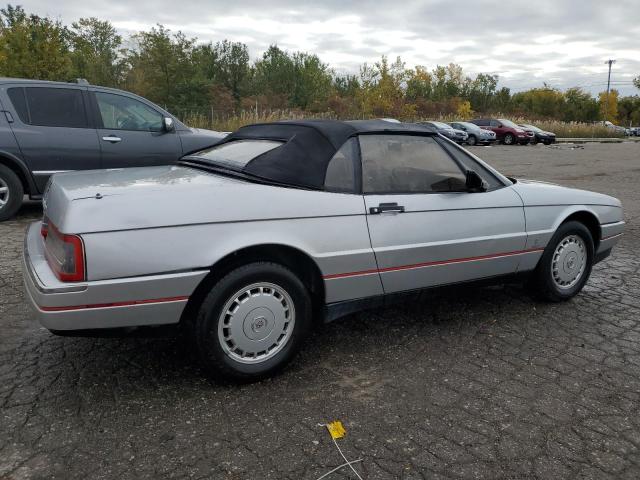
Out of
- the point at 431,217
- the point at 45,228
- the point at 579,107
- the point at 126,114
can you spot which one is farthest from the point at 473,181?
the point at 579,107

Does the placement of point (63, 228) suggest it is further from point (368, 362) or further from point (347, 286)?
point (368, 362)

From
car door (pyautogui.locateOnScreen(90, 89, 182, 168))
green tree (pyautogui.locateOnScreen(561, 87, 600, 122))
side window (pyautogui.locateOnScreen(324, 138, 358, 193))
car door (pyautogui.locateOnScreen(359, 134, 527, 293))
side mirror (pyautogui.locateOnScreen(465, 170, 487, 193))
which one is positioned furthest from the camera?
green tree (pyautogui.locateOnScreen(561, 87, 600, 122))

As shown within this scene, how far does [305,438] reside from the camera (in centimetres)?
252

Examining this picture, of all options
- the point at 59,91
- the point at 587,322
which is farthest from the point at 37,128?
the point at 587,322

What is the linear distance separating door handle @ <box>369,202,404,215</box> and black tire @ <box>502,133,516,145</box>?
3200 centimetres

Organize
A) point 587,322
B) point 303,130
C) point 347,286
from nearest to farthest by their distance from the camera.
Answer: point 347,286
point 303,130
point 587,322

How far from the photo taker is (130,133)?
24.2 ft

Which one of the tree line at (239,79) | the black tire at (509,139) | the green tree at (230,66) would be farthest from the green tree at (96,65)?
the black tire at (509,139)

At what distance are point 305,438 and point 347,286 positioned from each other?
970 millimetres

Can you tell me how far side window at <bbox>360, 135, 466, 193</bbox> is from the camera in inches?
134

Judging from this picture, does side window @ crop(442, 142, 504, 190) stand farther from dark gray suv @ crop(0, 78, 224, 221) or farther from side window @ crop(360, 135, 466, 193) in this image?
dark gray suv @ crop(0, 78, 224, 221)

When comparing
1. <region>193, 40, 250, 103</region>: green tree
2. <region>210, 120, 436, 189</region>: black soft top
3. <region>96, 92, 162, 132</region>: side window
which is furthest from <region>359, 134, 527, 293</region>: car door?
<region>193, 40, 250, 103</region>: green tree

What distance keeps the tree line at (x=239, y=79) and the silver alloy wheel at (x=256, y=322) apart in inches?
829

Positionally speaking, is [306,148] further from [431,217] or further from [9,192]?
[9,192]
